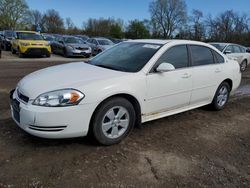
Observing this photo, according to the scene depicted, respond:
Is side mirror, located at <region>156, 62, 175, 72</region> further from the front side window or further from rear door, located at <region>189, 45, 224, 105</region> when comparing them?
the front side window

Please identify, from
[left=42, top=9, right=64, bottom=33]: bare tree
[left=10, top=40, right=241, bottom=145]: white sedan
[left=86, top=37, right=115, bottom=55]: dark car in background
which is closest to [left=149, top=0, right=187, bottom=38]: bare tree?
[left=42, top=9, right=64, bottom=33]: bare tree

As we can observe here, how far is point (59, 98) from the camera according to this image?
320cm

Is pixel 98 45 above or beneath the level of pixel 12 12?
beneath

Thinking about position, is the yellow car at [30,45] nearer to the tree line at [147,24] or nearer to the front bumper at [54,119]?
the front bumper at [54,119]

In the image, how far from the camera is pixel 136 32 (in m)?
73.8

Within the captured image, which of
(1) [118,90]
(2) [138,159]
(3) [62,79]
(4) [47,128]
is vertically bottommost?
(2) [138,159]

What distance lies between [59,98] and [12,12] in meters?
64.3

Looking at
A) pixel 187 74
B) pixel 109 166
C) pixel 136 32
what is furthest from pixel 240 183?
pixel 136 32

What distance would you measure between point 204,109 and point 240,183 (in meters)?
2.84

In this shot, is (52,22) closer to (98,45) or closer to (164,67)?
(98,45)

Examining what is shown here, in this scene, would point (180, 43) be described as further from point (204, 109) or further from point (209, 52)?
point (204, 109)

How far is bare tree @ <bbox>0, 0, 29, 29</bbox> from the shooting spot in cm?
5856

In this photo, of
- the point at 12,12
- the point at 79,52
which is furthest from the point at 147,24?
the point at 79,52

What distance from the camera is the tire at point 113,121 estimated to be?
3.45 m
